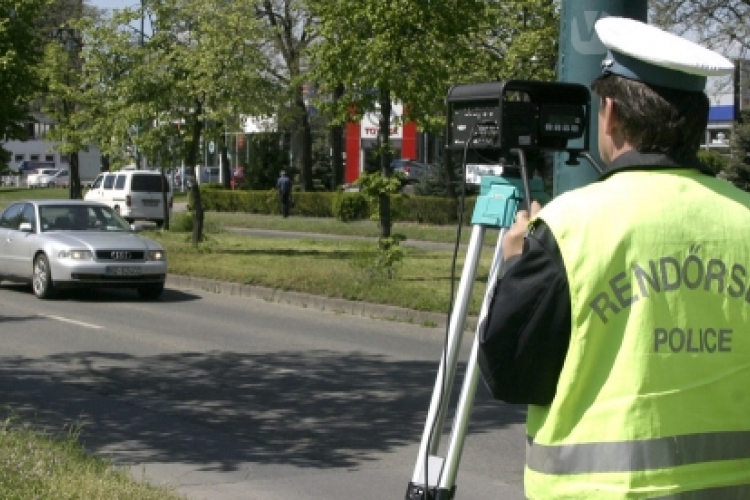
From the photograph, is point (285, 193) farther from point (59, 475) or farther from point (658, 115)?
point (658, 115)

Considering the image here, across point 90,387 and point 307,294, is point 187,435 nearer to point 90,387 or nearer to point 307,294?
point 90,387

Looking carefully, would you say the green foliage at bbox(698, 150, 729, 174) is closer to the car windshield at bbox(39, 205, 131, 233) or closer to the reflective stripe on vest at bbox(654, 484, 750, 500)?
the car windshield at bbox(39, 205, 131, 233)

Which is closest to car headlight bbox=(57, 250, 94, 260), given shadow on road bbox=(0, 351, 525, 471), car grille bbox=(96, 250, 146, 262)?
car grille bbox=(96, 250, 146, 262)

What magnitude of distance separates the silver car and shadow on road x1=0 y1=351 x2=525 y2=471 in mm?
5282

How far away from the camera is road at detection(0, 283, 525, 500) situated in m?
7.91

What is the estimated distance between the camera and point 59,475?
261 inches

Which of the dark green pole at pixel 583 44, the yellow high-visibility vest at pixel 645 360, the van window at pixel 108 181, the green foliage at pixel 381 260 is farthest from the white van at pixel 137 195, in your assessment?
the yellow high-visibility vest at pixel 645 360

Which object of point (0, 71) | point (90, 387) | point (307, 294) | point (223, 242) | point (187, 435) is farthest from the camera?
point (223, 242)

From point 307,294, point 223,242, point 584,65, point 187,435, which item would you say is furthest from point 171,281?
point 584,65

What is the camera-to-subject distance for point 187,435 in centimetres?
902

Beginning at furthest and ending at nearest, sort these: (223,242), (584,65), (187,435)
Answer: (223,242)
(187,435)
(584,65)

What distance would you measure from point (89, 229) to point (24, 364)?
7.40 meters

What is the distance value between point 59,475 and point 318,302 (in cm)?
1116

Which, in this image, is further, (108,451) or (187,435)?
(187,435)
